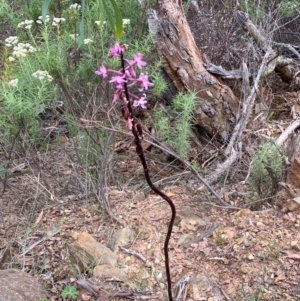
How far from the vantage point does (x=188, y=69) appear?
3.71 m

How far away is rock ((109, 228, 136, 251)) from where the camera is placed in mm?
2799

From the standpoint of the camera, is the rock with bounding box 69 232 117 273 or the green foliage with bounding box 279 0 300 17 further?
the green foliage with bounding box 279 0 300 17

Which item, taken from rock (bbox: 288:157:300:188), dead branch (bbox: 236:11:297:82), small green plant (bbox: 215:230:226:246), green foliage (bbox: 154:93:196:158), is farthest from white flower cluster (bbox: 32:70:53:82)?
dead branch (bbox: 236:11:297:82)

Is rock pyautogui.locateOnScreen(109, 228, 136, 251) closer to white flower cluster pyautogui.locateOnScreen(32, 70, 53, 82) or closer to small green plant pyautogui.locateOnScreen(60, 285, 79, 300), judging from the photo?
small green plant pyautogui.locateOnScreen(60, 285, 79, 300)

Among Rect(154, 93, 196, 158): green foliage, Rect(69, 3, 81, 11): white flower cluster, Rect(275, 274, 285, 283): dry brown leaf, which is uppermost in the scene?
Rect(69, 3, 81, 11): white flower cluster

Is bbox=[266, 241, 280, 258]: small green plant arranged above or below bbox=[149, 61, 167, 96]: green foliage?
below

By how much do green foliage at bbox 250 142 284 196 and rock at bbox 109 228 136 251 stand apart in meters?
0.82

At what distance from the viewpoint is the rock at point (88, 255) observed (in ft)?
8.63

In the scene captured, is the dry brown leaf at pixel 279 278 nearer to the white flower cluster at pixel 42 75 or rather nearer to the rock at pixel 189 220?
the rock at pixel 189 220

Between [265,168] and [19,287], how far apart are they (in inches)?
59.5

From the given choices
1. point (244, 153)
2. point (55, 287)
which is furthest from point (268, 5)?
point (55, 287)

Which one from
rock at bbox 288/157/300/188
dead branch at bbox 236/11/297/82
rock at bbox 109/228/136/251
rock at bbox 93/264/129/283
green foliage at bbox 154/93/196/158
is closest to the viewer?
rock at bbox 93/264/129/283

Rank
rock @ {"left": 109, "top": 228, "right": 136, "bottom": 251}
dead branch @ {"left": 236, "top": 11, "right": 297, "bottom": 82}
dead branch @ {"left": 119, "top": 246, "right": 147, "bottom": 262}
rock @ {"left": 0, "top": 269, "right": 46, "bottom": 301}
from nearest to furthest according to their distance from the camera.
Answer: rock @ {"left": 0, "top": 269, "right": 46, "bottom": 301} → dead branch @ {"left": 119, "top": 246, "right": 147, "bottom": 262} → rock @ {"left": 109, "top": 228, "right": 136, "bottom": 251} → dead branch @ {"left": 236, "top": 11, "right": 297, "bottom": 82}

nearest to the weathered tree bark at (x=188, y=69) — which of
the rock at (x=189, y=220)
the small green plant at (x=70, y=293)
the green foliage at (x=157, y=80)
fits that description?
the green foliage at (x=157, y=80)
